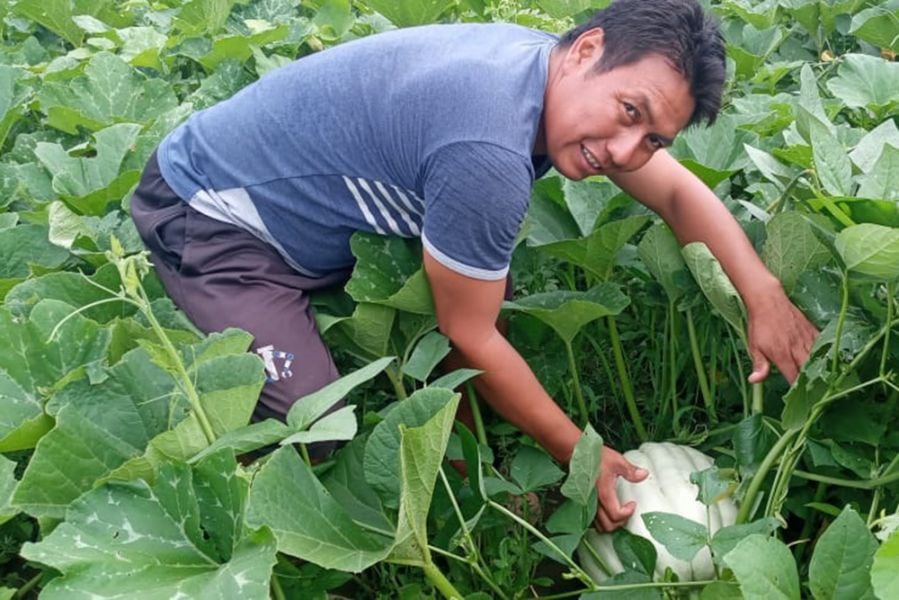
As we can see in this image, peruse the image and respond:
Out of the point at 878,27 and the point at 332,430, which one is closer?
the point at 332,430

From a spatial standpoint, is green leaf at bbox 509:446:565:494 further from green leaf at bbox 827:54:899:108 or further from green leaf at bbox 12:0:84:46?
green leaf at bbox 12:0:84:46

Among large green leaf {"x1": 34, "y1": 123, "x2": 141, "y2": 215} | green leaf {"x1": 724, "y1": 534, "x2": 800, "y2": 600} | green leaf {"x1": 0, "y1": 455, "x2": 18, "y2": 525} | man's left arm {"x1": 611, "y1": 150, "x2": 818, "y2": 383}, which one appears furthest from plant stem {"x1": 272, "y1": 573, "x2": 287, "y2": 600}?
large green leaf {"x1": 34, "y1": 123, "x2": 141, "y2": 215}

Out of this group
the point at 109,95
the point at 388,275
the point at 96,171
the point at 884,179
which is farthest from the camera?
the point at 109,95

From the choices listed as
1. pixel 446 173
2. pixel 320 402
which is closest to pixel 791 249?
pixel 446 173

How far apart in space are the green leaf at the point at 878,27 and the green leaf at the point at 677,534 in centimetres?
143

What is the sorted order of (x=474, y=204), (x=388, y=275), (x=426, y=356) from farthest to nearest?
(x=388, y=275)
(x=426, y=356)
(x=474, y=204)

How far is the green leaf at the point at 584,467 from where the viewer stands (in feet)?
4.48

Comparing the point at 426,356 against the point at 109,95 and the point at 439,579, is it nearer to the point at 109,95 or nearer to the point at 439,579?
the point at 439,579

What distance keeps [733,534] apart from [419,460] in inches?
15.0

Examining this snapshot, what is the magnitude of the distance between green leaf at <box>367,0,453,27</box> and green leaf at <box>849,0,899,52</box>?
0.92 m

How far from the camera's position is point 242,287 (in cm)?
164

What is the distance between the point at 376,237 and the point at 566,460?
1.40 ft

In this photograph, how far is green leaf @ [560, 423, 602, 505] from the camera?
1.37m

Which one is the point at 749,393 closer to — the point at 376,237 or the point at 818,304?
the point at 818,304
